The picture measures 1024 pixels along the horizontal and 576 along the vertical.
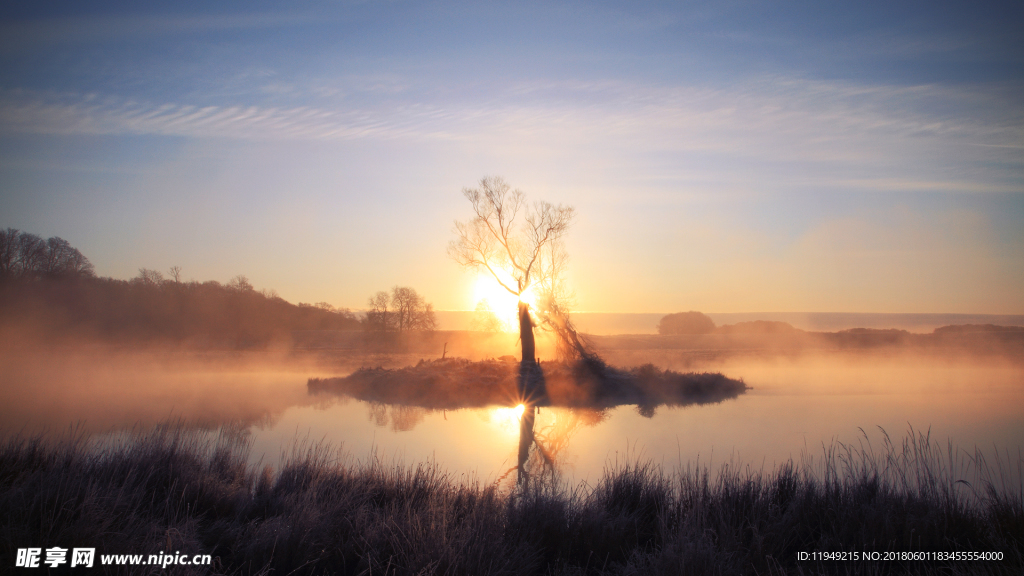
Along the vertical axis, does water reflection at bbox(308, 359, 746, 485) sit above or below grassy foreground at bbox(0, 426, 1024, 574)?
below

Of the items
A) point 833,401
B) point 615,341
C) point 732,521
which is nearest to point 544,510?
point 732,521

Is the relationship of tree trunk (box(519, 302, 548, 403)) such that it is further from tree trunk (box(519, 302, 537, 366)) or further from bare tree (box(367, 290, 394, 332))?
bare tree (box(367, 290, 394, 332))

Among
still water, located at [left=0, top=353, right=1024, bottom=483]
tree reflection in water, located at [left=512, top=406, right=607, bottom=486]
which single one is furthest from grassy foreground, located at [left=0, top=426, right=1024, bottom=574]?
tree reflection in water, located at [left=512, top=406, right=607, bottom=486]

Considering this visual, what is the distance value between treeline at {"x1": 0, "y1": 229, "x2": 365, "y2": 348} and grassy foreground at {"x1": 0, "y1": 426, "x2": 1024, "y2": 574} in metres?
37.0

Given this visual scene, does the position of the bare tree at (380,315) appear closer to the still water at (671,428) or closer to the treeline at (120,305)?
the treeline at (120,305)

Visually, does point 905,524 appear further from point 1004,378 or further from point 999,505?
point 1004,378

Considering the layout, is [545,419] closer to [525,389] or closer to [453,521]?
[525,389]

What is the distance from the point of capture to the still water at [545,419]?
29.6 feet

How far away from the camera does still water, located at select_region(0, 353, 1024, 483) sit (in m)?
9.02

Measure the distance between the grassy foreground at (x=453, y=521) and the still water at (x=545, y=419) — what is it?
1.33 meters

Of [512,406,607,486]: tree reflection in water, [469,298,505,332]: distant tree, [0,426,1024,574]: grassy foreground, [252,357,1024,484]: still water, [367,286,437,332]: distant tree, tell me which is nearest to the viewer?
[0,426,1024,574]: grassy foreground

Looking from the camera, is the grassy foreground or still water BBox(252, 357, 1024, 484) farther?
still water BBox(252, 357, 1024, 484)

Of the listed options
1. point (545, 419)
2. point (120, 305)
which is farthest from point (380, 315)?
point (545, 419)

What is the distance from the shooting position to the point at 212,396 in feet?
55.0
